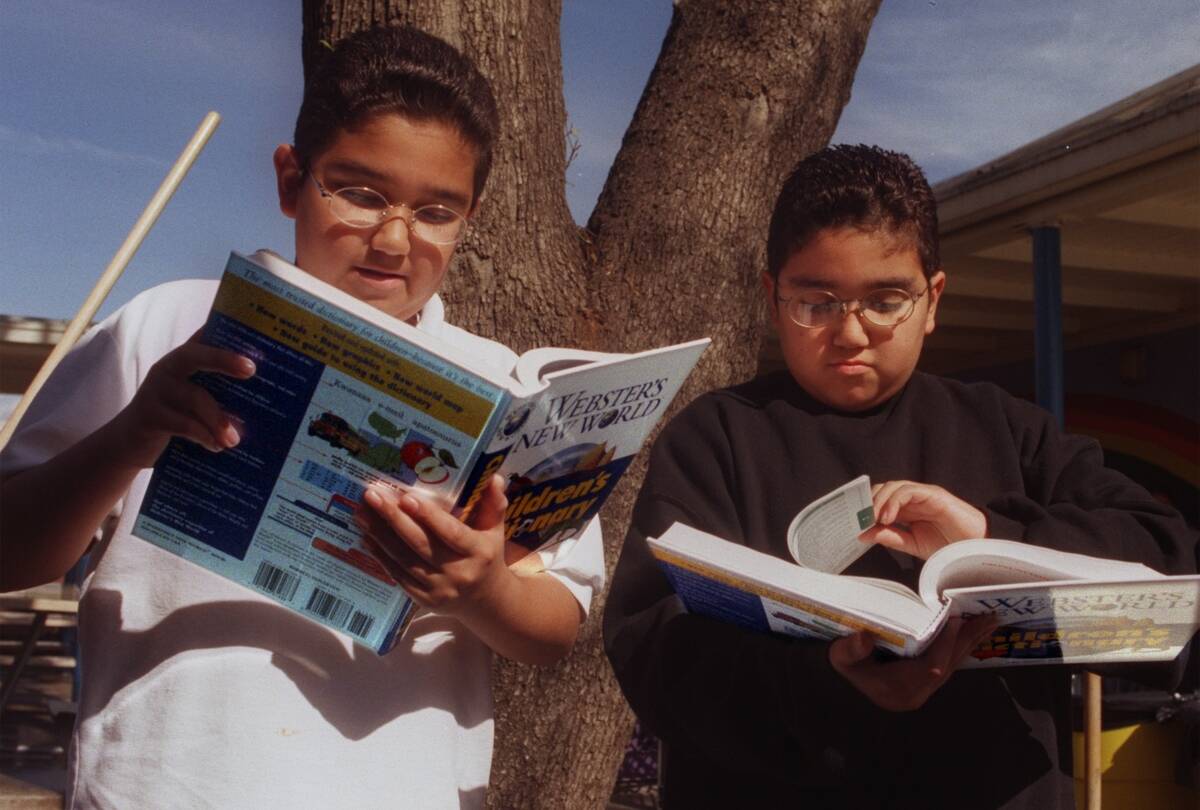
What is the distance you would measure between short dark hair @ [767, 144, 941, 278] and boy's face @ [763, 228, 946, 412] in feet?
Result: 0.06

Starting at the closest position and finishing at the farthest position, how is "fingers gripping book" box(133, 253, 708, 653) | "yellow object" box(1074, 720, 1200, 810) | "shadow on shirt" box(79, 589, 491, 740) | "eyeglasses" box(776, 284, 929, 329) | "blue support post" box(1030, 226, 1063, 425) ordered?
"fingers gripping book" box(133, 253, 708, 653) < "shadow on shirt" box(79, 589, 491, 740) < "eyeglasses" box(776, 284, 929, 329) < "yellow object" box(1074, 720, 1200, 810) < "blue support post" box(1030, 226, 1063, 425)

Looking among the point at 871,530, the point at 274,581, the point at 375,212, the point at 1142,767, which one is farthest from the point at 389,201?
the point at 1142,767

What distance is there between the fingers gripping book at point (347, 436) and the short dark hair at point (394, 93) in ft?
1.33

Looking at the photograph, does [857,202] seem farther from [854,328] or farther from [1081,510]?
[1081,510]

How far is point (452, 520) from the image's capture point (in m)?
1.29

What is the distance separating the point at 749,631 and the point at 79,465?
81cm

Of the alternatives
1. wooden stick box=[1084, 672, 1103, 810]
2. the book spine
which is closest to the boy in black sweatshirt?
the book spine

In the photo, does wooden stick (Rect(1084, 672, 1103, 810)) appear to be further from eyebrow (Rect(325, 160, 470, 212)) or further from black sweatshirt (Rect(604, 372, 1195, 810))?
eyebrow (Rect(325, 160, 470, 212))

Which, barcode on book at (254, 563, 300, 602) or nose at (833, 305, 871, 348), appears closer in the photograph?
→ barcode on book at (254, 563, 300, 602)

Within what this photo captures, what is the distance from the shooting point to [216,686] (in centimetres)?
139

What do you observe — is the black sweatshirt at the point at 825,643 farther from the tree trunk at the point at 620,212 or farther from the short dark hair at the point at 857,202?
the tree trunk at the point at 620,212

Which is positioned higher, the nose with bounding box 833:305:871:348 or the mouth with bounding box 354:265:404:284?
the nose with bounding box 833:305:871:348

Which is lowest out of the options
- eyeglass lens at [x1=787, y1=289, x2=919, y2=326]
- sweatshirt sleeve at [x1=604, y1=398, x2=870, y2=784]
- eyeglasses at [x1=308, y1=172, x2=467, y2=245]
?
sweatshirt sleeve at [x1=604, y1=398, x2=870, y2=784]

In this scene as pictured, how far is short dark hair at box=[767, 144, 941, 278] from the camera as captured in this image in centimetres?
167
